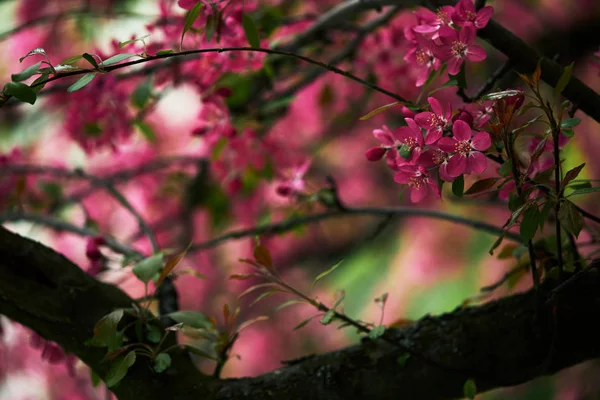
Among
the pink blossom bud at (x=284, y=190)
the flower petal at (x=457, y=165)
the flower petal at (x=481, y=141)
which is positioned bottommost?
the flower petal at (x=457, y=165)

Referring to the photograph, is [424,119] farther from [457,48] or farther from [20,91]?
[20,91]

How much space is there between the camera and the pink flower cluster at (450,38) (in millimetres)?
476

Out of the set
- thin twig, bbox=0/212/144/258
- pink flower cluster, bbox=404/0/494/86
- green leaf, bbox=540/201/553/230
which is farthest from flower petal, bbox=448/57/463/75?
thin twig, bbox=0/212/144/258

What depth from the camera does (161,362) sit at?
1.81 ft

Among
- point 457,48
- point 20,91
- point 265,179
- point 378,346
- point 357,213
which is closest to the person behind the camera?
point 20,91

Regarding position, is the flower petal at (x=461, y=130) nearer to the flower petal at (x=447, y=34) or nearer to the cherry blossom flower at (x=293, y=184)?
the flower petal at (x=447, y=34)

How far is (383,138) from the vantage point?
21.3 inches

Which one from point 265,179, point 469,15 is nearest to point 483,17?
point 469,15

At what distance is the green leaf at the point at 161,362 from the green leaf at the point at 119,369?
26 millimetres

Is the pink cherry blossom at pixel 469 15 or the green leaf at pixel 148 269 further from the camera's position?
the green leaf at pixel 148 269

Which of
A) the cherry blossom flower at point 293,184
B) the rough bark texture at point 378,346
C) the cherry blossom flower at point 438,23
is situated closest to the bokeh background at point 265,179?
the cherry blossom flower at point 293,184

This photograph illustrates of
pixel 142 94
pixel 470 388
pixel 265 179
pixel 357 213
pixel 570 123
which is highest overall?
pixel 265 179

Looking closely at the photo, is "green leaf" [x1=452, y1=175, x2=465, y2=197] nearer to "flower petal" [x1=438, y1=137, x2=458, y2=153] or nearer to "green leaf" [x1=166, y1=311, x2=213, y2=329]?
"flower petal" [x1=438, y1=137, x2=458, y2=153]

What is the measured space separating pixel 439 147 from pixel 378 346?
232 mm
